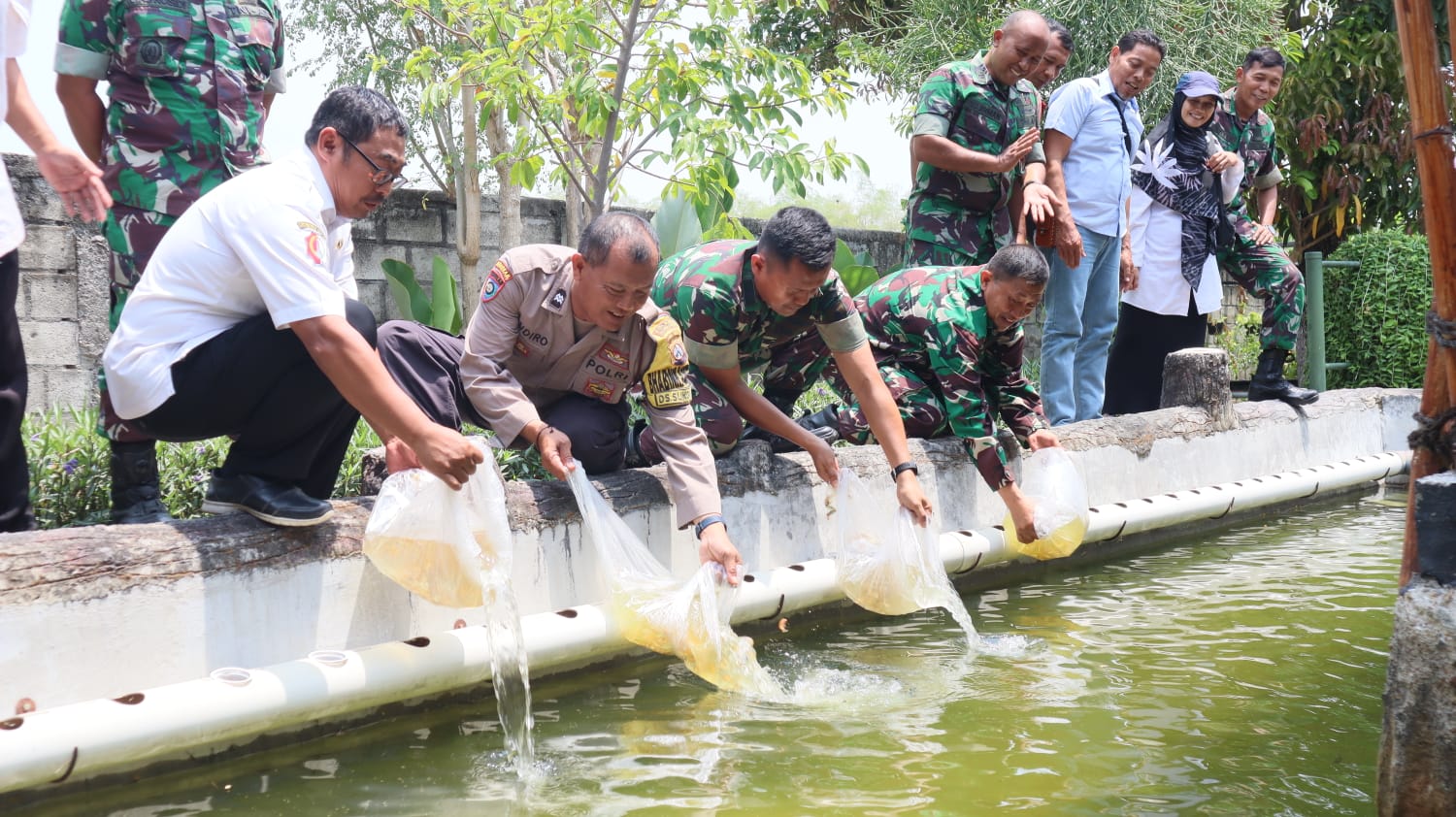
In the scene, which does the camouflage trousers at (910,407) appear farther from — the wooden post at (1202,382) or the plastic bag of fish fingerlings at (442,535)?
the plastic bag of fish fingerlings at (442,535)

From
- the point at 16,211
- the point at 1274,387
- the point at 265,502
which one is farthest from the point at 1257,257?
the point at 16,211

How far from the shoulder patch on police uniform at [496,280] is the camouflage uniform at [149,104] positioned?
2.78 ft

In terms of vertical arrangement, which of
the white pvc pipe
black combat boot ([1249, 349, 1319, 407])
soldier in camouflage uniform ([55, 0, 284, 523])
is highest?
soldier in camouflage uniform ([55, 0, 284, 523])

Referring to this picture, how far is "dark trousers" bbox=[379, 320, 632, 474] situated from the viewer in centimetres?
402

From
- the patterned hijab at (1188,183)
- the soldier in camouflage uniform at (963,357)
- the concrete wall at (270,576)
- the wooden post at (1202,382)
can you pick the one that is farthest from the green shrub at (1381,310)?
the concrete wall at (270,576)

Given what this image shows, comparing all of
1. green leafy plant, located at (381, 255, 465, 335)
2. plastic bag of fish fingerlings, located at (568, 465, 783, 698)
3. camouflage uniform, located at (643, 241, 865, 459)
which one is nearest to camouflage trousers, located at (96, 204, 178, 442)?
plastic bag of fish fingerlings, located at (568, 465, 783, 698)

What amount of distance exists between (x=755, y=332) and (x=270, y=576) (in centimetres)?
202

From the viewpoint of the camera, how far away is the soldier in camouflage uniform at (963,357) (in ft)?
16.4

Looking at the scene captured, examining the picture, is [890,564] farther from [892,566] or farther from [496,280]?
[496,280]

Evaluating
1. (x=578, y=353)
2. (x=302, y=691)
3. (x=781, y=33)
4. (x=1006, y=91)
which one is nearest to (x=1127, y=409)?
(x=1006, y=91)

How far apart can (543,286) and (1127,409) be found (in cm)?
435

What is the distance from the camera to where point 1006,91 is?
5.92m

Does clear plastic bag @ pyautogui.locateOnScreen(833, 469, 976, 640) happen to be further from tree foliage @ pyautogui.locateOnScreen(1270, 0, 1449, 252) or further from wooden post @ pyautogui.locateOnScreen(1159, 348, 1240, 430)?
tree foliage @ pyautogui.locateOnScreen(1270, 0, 1449, 252)

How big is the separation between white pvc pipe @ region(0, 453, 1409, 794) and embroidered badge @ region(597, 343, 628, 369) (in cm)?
80
